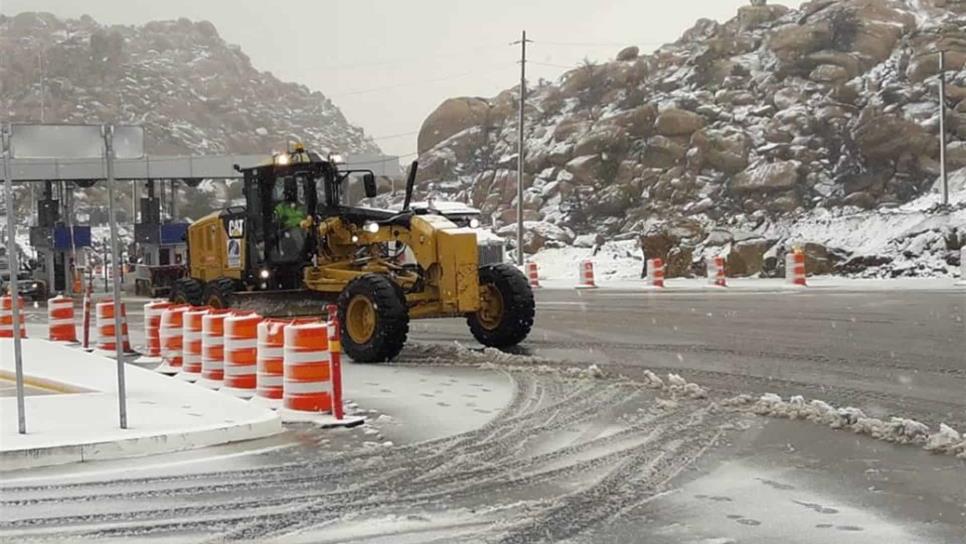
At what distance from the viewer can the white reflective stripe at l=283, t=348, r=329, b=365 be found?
33.9 feet

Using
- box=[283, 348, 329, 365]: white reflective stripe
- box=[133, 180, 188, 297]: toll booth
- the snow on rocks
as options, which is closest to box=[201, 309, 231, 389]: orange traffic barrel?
box=[283, 348, 329, 365]: white reflective stripe

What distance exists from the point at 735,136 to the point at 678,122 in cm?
368

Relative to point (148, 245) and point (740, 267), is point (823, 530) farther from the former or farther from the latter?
point (148, 245)

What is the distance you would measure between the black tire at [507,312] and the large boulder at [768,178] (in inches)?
1624

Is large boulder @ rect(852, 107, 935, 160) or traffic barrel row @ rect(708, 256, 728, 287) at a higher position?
large boulder @ rect(852, 107, 935, 160)

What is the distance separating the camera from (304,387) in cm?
1030

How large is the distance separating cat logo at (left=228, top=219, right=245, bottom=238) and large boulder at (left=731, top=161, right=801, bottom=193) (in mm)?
40299

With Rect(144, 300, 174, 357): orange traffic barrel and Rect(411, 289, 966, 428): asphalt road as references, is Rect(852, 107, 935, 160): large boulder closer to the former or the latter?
Rect(411, 289, 966, 428): asphalt road

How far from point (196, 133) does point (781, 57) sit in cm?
4820

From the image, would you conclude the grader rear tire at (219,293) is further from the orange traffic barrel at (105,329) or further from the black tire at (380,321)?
the black tire at (380,321)

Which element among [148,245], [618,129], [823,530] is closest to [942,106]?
[618,129]

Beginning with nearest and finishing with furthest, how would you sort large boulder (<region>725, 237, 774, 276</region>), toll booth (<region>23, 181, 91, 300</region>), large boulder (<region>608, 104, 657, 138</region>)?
large boulder (<region>725, 237, 774, 276</region>), toll booth (<region>23, 181, 91, 300</region>), large boulder (<region>608, 104, 657, 138</region>)

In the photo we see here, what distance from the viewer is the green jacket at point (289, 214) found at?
17.2 metres

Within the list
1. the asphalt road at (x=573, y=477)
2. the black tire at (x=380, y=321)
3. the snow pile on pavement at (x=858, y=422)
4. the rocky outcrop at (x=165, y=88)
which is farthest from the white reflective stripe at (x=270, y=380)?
the rocky outcrop at (x=165, y=88)
